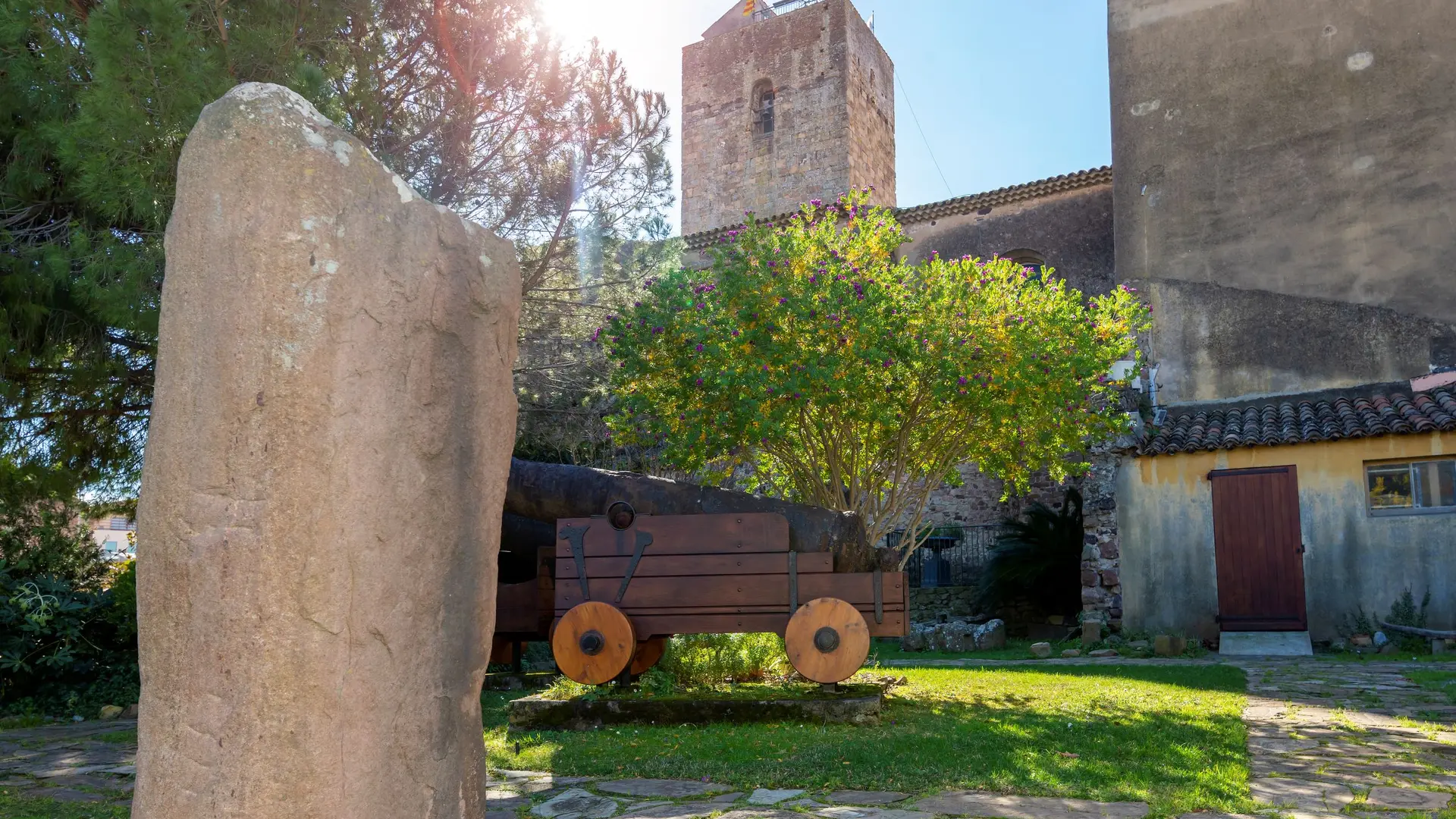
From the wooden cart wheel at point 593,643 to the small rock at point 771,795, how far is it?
2.29 m

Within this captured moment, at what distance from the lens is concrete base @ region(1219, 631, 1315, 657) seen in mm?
11602

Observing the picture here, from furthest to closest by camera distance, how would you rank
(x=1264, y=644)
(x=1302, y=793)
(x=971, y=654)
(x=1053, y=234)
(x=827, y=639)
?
(x=1053, y=234) < (x=971, y=654) < (x=1264, y=644) < (x=827, y=639) < (x=1302, y=793)

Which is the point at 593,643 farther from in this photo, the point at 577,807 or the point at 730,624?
the point at 577,807

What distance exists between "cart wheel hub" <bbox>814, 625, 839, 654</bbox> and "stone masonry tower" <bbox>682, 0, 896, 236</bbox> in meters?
18.4

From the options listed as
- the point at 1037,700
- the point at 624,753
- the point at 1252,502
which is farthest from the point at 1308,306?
the point at 624,753

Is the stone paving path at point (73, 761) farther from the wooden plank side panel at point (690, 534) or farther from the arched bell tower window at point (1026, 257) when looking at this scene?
the arched bell tower window at point (1026, 257)

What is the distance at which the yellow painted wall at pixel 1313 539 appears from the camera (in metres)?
11.5

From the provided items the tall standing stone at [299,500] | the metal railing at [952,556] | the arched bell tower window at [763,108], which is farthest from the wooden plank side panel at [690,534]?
the arched bell tower window at [763,108]

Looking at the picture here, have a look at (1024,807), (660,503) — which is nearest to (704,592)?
(660,503)

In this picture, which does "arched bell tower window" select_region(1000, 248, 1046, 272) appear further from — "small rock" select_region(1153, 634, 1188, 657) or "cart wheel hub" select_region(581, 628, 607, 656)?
"cart wheel hub" select_region(581, 628, 607, 656)

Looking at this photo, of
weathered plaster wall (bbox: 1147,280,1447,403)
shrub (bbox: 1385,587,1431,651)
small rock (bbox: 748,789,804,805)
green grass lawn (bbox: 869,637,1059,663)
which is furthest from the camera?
weathered plaster wall (bbox: 1147,280,1447,403)

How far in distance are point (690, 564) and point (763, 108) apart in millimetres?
20441

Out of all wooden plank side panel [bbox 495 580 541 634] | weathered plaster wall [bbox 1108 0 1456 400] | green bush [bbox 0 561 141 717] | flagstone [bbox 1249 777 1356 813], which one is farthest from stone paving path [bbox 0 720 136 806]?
weathered plaster wall [bbox 1108 0 1456 400]

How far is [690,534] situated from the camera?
6.50m
